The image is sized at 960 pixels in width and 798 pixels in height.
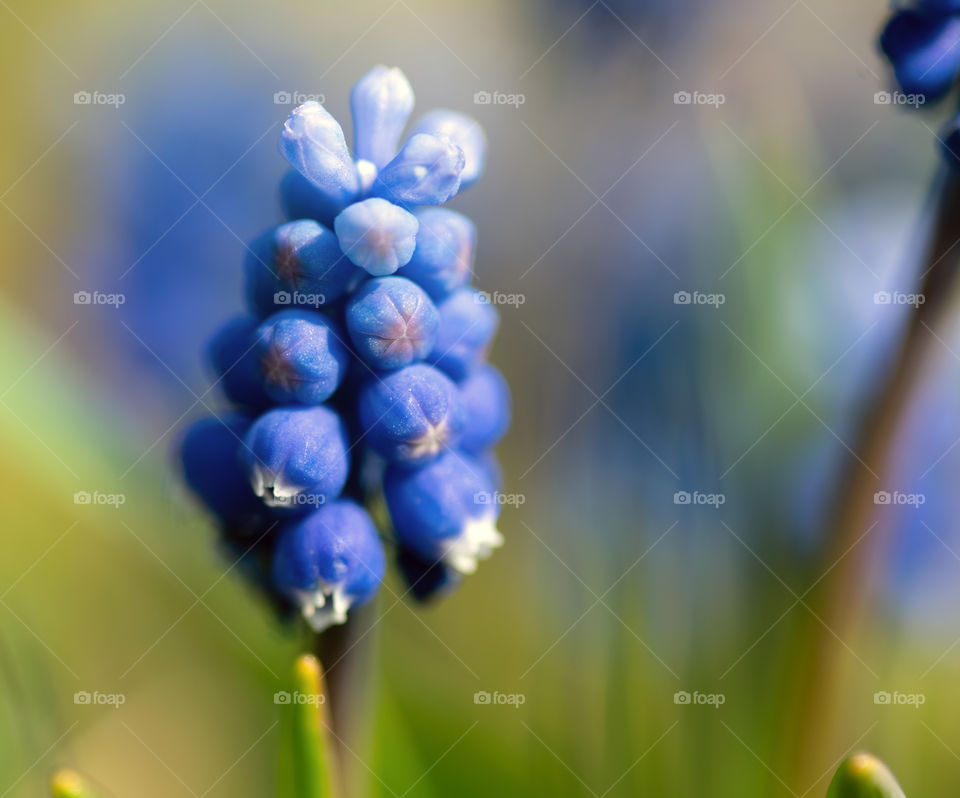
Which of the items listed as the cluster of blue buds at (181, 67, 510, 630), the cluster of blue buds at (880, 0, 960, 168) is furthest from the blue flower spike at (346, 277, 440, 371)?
the cluster of blue buds at (880, 0, 960, 168)

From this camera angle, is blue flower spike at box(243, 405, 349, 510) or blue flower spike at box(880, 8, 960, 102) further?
blue flower spike at box(880, 8, 960, 102)

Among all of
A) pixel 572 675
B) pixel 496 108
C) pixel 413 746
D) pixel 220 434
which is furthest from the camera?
pixel 496 108

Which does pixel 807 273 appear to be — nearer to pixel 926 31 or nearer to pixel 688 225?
pixel 688 225

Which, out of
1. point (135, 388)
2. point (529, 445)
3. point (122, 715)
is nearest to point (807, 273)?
point (529, 445)
